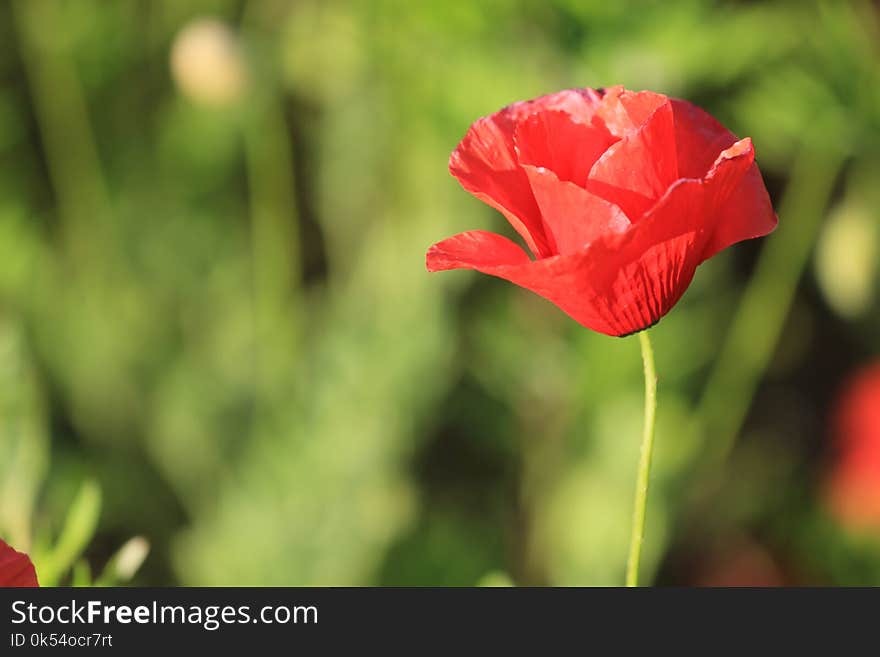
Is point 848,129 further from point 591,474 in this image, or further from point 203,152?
point 203,152

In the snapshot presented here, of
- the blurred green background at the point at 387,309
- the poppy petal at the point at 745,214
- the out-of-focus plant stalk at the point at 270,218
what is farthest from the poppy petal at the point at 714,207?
the out-of-focus plant stalk at the point at 270,218

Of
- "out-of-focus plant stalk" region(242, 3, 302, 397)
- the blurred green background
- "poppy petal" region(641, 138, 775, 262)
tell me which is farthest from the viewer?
"out-of-focus plant stalk" region(242, 3, 302, 397)

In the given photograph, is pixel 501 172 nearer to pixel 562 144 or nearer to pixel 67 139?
pixel 562 144

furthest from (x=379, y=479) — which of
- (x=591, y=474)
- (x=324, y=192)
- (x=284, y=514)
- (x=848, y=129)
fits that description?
(x=848, y=129)

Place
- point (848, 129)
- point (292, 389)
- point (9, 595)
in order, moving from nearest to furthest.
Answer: point (9, 595), point (848, 129), point (292, 389)

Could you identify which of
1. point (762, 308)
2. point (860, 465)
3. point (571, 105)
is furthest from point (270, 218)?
point (571, 105)

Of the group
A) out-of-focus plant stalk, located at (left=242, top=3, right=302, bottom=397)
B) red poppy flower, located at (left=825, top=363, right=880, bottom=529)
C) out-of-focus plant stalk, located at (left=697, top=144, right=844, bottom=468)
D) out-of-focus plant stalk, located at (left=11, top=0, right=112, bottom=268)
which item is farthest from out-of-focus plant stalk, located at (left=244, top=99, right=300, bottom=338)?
red poppy flower, located at (left=825, top=363, right=880, bottom=529)

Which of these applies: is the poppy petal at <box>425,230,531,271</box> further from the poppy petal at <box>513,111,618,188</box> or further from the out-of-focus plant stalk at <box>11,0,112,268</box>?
the out-of-focus plant stalk at <box>11,0,112,268</box>

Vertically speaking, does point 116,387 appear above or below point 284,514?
above
